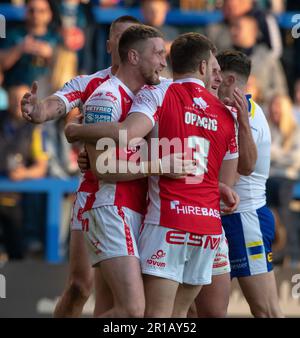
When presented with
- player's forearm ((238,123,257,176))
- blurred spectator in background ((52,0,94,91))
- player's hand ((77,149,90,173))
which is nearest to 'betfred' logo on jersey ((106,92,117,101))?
player's hand ((77,149,90,173))

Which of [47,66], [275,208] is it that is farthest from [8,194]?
[275,208]

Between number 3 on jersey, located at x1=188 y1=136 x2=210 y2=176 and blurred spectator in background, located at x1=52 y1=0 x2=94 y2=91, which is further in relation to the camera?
blurred spectator in background, located at x1=52 y1=0 x2=94 y2=91

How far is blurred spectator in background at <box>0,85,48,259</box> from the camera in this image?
11.3 meters

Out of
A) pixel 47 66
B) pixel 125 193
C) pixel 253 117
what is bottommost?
pixel 125 193

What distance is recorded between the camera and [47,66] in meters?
11.8

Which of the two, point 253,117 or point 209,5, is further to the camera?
point 209,5

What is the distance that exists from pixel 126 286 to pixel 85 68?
6.24 metres

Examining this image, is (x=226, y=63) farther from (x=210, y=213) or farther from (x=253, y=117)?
(x=210, y=213)

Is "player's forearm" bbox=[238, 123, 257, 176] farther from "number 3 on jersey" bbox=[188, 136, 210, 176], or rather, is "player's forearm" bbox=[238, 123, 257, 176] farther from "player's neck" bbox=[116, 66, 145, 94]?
"player's neck" bbox=[116, 66, 145, 94]

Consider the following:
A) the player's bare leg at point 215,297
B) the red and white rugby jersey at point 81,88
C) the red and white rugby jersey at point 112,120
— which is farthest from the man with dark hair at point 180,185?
the red and white rugby jersey at point 81,88

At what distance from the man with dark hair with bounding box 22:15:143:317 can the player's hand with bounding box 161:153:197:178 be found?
2.58 feet

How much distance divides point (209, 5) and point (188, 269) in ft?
22.4

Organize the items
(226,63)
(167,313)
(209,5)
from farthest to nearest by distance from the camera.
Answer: (209,5)
(226,63)
(167,313)

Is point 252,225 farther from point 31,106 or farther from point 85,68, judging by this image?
point 85,68
